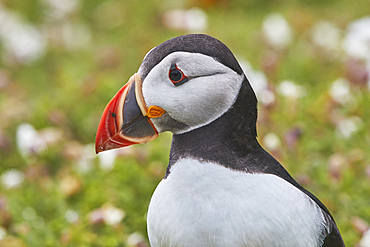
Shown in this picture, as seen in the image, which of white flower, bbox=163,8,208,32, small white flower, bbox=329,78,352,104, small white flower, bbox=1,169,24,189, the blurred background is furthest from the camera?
white flower, bbox=163,8,208,32

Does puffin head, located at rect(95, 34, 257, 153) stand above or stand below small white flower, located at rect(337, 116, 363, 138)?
above

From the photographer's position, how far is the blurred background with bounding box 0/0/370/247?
242cm

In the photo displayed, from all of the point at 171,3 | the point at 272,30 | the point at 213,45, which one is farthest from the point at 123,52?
the point at 213,45

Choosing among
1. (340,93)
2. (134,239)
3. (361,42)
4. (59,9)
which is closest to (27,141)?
(134,239)

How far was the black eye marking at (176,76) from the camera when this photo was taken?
1.30 meters

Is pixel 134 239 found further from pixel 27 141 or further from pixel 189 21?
pixel 189 21

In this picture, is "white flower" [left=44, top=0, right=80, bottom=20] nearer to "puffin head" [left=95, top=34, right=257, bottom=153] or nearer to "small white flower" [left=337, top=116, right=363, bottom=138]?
"small white flower" [left=337, top=116, right=363, bottom=138]

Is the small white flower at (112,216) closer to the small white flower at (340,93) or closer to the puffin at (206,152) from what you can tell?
the puffin at (206,152)

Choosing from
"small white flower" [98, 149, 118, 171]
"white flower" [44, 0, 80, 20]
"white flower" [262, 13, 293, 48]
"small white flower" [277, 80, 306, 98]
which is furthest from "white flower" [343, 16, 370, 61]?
"white flower" [44, 0, 80, 20]

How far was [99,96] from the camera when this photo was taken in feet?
12.0

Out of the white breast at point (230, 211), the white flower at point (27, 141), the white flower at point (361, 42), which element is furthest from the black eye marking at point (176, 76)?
the white flower at point (361, 42)

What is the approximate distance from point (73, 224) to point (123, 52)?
9.94 feet

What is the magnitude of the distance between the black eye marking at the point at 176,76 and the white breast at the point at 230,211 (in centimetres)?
26

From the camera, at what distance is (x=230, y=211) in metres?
1.29
